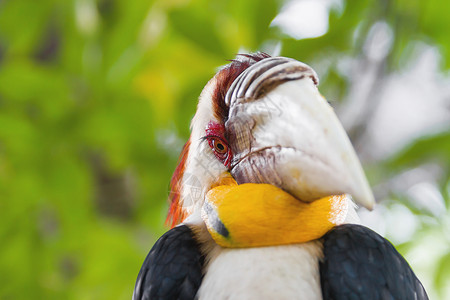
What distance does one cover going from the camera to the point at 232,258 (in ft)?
2.88

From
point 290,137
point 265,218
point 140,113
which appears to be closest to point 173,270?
point 265,218

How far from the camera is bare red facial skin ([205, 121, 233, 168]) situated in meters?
1.00

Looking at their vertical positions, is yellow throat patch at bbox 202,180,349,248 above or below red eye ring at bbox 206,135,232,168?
below

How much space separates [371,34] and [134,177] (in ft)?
3.83

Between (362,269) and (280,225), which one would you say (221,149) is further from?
(362,269)

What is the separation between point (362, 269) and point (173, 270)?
0.30 meters

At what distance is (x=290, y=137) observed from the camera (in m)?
0.83

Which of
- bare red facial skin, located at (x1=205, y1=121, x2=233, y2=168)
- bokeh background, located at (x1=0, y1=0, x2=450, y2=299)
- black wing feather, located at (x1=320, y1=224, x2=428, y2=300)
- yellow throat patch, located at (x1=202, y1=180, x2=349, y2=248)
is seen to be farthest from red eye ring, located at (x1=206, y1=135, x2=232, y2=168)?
bokeh background, located at (x1=0, y1=0, x2=450, y2=299)

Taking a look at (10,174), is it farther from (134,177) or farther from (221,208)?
(221,208)

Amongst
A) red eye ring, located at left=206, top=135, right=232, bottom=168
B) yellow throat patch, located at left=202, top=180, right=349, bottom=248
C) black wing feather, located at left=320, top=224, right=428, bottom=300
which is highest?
red eye ring, located at left=206, top=135, right=232, bottom=168

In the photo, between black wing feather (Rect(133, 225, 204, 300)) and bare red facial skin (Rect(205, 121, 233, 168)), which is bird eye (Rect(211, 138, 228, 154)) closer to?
bare red facial skin (Rect(205, 121, 233, 168))

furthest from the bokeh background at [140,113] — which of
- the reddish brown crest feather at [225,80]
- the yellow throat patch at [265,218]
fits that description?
the yellow throat patch at [265,218]

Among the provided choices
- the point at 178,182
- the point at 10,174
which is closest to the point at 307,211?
the point at 178,182

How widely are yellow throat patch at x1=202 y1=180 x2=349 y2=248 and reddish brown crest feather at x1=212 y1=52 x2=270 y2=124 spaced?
0.19 metres
